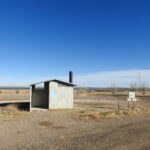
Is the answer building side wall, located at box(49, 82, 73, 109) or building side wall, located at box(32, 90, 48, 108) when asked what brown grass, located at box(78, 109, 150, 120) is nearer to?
building side wall, located at box(49, 82, 73, 109)

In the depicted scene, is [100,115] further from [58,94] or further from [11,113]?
[11,113]

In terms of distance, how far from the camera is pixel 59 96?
18266 mm

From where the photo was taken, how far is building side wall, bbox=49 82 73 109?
58.7ft

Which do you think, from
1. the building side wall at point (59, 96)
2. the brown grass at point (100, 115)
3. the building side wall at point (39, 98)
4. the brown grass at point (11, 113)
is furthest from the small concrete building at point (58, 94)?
the brown grass at point (100, 115)

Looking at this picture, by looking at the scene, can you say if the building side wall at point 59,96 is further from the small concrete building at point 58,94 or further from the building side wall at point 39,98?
the building side wall at point 39,98

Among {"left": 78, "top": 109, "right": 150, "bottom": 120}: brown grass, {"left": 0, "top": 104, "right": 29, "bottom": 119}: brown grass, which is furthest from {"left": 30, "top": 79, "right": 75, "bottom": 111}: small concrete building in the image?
{"left": 78, "top": 109, "right": 150, "bottom": 120}: brown grass

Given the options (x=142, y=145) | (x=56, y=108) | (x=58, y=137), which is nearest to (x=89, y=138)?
(x=58, y=137)

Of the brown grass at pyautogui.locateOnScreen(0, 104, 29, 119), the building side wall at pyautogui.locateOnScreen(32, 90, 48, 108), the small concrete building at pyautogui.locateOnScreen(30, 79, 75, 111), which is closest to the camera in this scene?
the brown grass at pyautogui.locateOnScreen(0, 104, 29, 119)

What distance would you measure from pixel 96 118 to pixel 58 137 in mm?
5411

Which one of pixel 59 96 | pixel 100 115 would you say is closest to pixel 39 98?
pixel 59 96

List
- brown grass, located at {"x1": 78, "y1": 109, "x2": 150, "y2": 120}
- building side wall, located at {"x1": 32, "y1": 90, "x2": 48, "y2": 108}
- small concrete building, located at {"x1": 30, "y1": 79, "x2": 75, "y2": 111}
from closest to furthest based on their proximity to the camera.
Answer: brown grass, located at {"x1": 78, "y1": 109, "x2": 150, "y2": 120} < small concrete building, located at {"x1": 30, "y1": 79, "x2": 75, "y2": 111} < building side wall, located at {"x1": 32, "y1": 90, "x2": 48, "y2": 108}

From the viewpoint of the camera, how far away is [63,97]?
1848 centimetres

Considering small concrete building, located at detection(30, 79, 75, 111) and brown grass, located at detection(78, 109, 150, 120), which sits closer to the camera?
brown grass, located at detection(78, 109, 150, 120)

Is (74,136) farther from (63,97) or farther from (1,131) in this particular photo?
(63,97)
